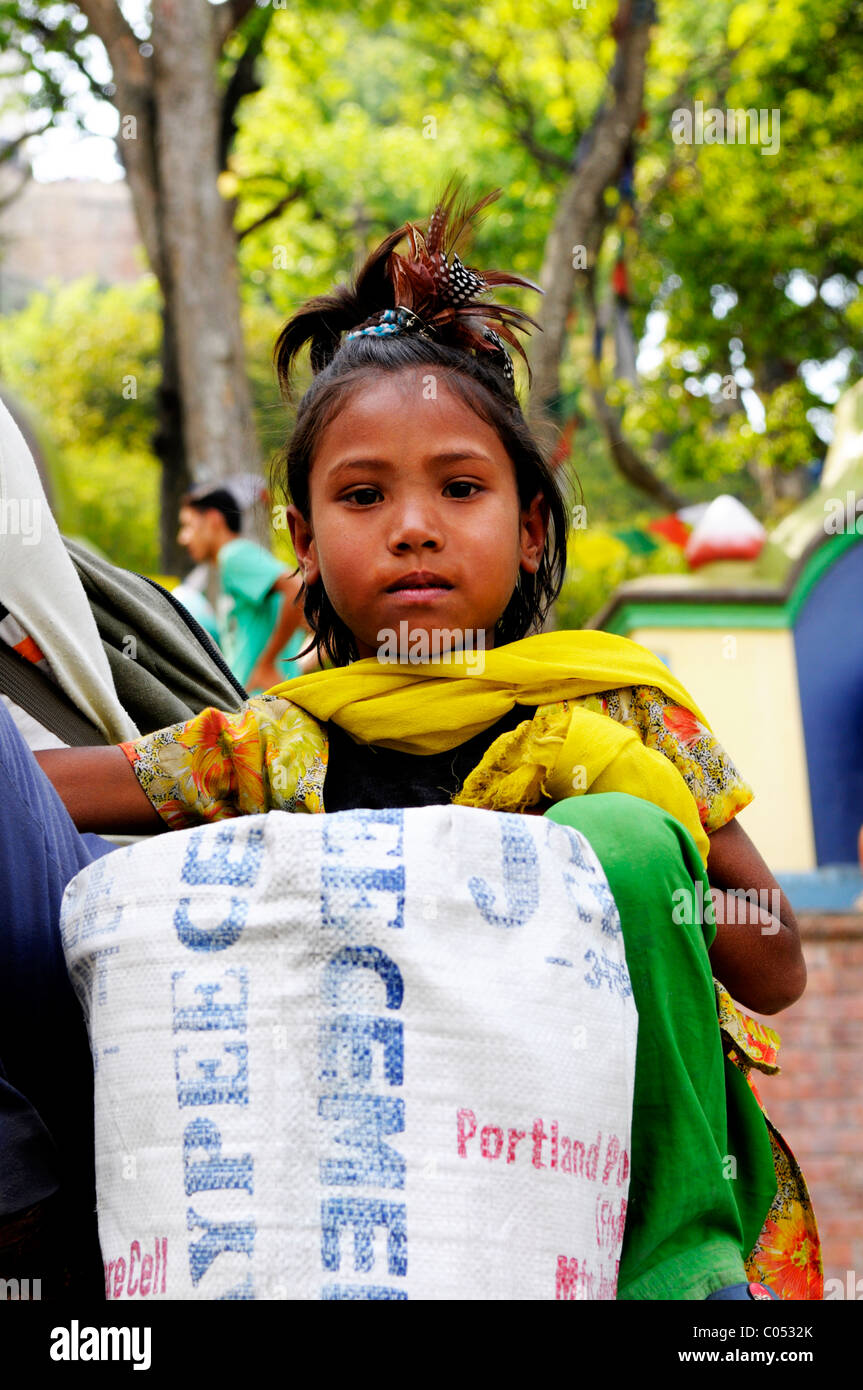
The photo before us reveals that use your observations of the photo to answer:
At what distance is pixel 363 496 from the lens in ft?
6.27

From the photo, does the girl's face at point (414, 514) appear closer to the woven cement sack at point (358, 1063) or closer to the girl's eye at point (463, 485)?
the girl's eye at point (463, 485)

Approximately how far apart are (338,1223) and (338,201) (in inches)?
723

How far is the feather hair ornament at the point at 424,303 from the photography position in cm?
216

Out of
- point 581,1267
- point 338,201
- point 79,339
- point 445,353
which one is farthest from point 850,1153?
point 79,339

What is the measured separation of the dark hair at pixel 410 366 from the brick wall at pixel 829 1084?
4.56 metres

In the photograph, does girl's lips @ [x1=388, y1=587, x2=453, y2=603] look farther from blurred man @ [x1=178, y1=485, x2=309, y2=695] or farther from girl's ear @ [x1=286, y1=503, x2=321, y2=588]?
blurred man @ [x1=178, y1=485, x2=309, y2=695]

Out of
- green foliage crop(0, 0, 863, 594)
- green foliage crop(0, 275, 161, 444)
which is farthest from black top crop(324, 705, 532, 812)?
green foliage crop(0, 275, 161, 444)

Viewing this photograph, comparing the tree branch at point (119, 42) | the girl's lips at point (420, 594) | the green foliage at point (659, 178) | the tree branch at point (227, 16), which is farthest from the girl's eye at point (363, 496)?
the green foliage at point (659, 178)

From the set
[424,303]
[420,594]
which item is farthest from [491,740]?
[424,303]

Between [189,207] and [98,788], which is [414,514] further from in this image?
[189,207]

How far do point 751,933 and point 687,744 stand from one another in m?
0.24

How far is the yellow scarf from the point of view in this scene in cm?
158

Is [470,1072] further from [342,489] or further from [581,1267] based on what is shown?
[342,489]

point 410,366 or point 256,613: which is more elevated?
point 256,613
